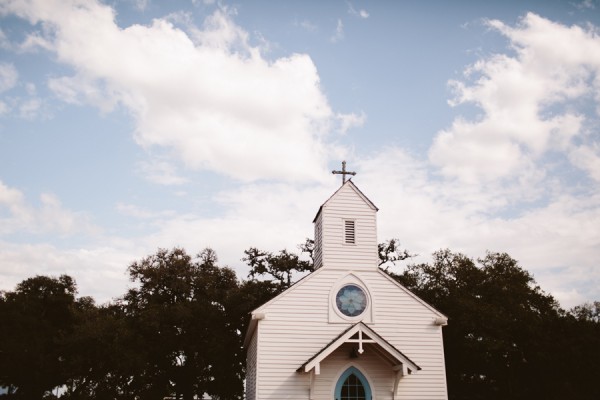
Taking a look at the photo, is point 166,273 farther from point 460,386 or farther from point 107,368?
point 460,386

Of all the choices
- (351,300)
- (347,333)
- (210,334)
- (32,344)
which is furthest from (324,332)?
(32,344)

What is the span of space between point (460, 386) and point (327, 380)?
14985 mm

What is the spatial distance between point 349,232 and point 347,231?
0.33ft

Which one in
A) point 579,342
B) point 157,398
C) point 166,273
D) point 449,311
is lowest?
point 157,398

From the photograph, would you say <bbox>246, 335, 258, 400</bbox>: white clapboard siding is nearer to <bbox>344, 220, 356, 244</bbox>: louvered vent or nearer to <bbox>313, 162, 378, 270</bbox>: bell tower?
<bbox>313, 162, 378, 270</bbox>: bell tower

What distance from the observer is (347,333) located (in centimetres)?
1681

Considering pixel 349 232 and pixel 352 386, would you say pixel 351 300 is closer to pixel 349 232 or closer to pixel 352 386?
pixel 349 232

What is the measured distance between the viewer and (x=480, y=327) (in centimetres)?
2622

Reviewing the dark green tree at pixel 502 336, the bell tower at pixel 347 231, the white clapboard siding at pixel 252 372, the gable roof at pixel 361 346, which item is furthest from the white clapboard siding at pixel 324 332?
the dark green tree at pixel 502 336

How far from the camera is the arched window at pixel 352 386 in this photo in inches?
688

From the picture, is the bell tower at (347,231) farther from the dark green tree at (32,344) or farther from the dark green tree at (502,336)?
the dark green tree at (32,344)

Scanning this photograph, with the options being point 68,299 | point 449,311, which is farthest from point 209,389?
point 449,311

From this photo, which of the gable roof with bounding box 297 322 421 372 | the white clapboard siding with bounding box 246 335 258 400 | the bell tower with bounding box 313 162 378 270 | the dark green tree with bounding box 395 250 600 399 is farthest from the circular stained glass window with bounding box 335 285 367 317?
the dark green tree with bounding box 395 250 600 399

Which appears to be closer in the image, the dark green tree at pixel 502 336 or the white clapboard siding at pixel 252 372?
the white clapboard siding at pixel 252 372
